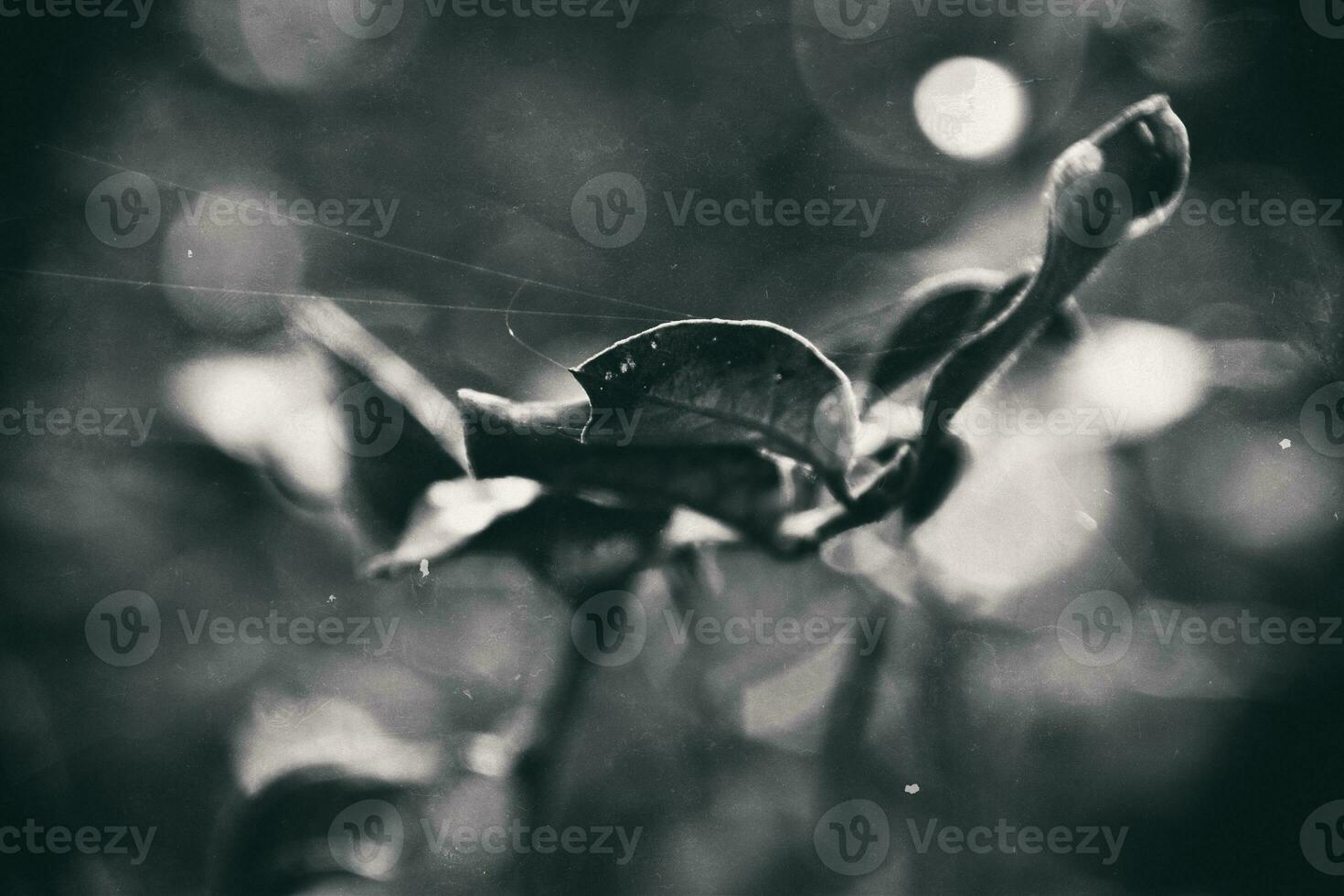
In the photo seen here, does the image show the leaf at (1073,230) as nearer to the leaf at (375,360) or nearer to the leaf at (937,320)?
the leaf at (937,320)

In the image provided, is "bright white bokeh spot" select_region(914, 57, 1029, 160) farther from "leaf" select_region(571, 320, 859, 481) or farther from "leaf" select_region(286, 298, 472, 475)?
"leaf" select_region(286, 298, 472, 475)

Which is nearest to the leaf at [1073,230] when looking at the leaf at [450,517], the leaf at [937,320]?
the leaf at [937,320]

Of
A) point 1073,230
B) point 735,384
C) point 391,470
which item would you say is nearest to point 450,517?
point 391,470

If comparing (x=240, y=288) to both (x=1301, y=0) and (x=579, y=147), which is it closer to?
(x=579, y=147)

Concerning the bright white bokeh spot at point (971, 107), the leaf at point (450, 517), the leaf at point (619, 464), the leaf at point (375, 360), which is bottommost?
the leaf at point (450, 517)

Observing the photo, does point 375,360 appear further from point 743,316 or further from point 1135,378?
point 1135,378

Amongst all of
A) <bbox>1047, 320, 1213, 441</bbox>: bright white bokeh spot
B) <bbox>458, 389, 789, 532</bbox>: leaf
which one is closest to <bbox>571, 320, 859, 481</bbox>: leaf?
<bbox>458, 389, 789, 532</bbox>: leaf
